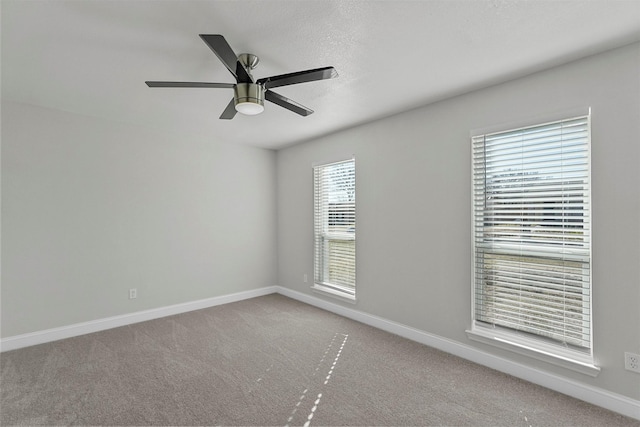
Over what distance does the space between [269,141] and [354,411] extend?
12.0ft

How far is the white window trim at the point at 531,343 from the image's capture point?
7.14ft

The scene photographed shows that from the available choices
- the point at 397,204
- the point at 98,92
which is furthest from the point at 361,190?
the point at 98,92

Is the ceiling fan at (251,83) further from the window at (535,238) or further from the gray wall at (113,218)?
the gray wall at (113,218)

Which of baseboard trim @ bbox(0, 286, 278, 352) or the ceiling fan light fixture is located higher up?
the ceiling fan light fixture

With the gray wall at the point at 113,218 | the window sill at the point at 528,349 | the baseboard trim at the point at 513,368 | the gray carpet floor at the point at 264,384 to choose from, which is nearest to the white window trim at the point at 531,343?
the window sill at the point at 528,349

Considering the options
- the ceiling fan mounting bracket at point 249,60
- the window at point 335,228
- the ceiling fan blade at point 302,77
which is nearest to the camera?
the ceiling fan blade at point 302,77

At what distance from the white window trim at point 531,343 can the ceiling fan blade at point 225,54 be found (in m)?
2.09

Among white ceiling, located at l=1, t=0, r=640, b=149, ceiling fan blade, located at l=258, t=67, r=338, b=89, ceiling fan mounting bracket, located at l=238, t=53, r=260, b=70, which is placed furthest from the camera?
ceiling fan mounting bracket, located at l=238, t=53, r=260, b=70

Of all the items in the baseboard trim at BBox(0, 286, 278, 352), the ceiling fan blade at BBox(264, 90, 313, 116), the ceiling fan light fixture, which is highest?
the ceiling fan blade at BBox(264, 90, 313, 116)

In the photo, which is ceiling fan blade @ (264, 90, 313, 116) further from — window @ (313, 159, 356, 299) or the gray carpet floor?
the gray carpet floor

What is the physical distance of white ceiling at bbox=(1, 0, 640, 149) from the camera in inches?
66.7

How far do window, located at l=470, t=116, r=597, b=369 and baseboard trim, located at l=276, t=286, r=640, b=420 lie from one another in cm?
18

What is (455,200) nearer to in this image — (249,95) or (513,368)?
(513,368)

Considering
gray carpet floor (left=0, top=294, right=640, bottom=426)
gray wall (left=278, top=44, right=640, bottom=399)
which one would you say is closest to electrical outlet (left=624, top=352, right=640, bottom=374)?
gray wall (left=278, top=44, right=640, bottom=399)
